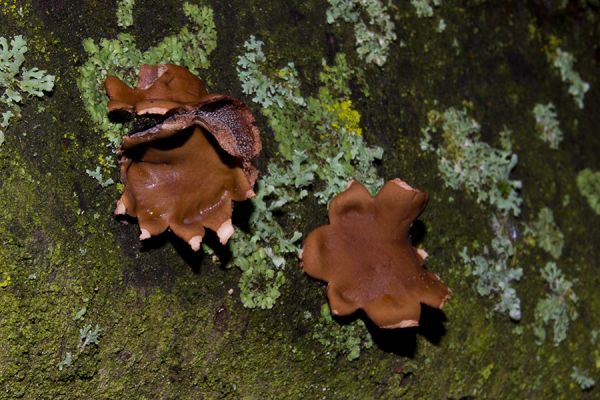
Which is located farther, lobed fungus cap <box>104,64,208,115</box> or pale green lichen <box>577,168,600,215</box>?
pale green lichen <box>577,168,600,215</box>

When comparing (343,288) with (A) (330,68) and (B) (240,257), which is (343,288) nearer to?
(B) (240,257)

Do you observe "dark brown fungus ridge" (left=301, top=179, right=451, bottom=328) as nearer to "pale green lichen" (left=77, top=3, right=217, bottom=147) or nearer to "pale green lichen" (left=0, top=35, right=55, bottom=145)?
"pale green lichen" (left=77, top=3, right=217, bottom=147)

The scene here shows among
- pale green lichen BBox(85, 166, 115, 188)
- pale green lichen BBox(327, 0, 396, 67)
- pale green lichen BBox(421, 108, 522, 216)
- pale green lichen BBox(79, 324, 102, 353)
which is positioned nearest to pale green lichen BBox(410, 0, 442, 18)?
pale green lichen BBox(327, 0, 396, 67)

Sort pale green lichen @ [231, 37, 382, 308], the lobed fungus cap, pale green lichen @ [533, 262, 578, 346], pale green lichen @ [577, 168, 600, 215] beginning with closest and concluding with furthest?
the lobed fungus cap
pale green lichen @ [231, 37, 382, 308]
pale green lichen @ [533, 262, 578, 346]
pale green lichen @ [577, 168, 600, 215]

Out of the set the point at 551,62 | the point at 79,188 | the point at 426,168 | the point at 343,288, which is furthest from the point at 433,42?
the point at 79,188

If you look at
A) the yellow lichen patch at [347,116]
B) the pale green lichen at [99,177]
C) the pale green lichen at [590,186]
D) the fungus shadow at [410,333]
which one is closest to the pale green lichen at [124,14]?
the pale green lichen at [99,177]

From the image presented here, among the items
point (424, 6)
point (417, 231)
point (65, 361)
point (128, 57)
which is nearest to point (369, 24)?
Result: point (424, 6)

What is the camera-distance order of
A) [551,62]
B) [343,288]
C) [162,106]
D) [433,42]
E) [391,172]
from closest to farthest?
[162,106] → [343,288] → [391,172] → [433,42] → [551,62]
